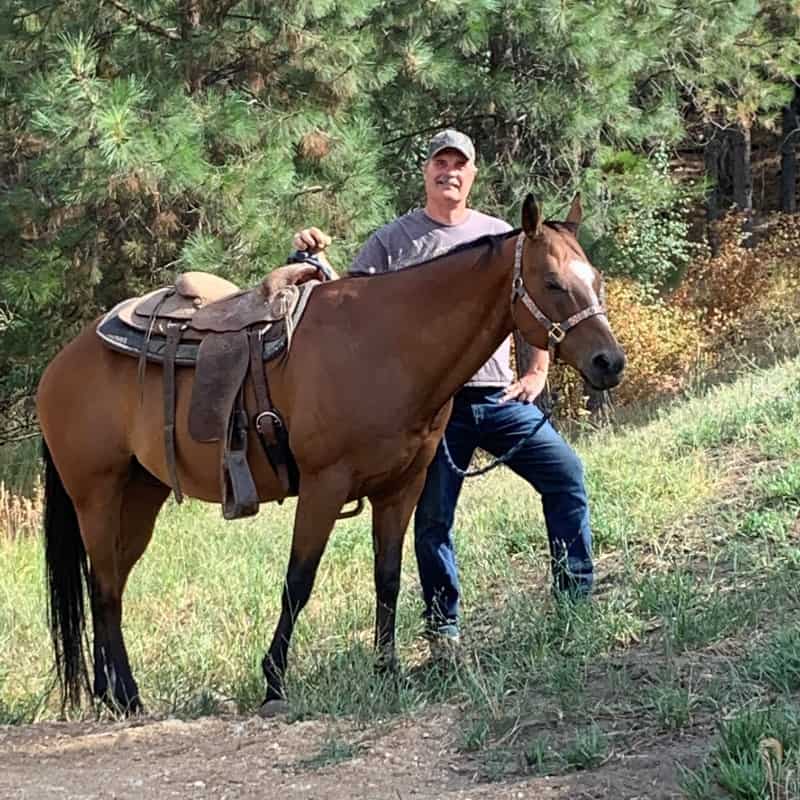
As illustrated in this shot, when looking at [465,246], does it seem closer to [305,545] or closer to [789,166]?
[305,545]

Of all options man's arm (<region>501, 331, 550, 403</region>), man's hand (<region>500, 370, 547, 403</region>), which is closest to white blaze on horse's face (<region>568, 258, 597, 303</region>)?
man's arm (<region>501, 331, 550, 403</region>)

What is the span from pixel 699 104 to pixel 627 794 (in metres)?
11.6

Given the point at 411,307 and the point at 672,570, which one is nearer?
the point at 411,307

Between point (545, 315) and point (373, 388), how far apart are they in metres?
0.72

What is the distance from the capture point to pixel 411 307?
429 cm

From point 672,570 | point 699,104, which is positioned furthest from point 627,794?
point 699,104

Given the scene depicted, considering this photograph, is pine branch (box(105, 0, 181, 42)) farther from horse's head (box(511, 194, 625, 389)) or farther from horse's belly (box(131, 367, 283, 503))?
horse's head (box(511, 194, 625, 389))

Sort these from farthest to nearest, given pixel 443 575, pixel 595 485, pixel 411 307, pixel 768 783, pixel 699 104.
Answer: pixel 699 104, pixel 595 485, pixel 443 575, pixel 411 307, pixel 768 783

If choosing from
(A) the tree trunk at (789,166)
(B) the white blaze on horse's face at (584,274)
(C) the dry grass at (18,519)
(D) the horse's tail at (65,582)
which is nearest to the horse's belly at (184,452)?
(D) the horse's tail at (65,582)

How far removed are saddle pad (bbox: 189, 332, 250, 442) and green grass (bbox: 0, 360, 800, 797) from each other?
1.08m

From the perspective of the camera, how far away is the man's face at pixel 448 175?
4.71 metres

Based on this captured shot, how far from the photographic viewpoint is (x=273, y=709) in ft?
13.5

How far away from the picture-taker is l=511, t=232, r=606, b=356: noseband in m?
3.92

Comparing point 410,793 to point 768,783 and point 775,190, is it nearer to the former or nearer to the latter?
point 768,783
